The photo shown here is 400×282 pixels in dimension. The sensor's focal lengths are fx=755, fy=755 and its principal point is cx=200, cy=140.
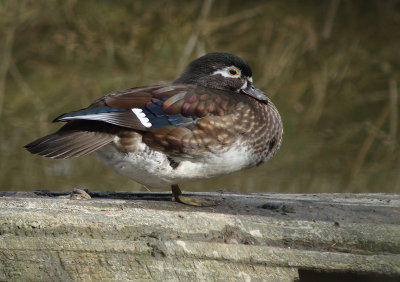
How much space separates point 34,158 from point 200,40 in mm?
2663

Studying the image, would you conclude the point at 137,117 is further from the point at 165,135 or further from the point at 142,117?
the point at 165,135

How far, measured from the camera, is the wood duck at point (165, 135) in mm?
3330

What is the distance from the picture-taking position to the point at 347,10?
1005 centimetres

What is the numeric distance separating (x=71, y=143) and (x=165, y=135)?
416mm

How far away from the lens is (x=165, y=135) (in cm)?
335

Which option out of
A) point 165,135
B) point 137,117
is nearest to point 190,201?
point 165,135

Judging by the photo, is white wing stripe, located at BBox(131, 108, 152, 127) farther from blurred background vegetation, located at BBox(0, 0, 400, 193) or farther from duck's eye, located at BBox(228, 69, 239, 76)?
blurred background vegetation, located at BBox(0, 0, 400, 193)

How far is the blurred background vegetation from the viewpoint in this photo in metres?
6.10

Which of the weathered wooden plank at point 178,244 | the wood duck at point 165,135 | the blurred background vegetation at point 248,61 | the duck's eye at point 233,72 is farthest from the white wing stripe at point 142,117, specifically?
the blurred background vegetation at point 248,61

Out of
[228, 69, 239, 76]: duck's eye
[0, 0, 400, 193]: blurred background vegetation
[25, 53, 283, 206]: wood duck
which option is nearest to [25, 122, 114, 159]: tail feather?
[25, 53, 283, 206]: wood duck

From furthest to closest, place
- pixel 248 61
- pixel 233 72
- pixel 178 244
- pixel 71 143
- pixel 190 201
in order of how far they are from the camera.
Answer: pixel 248 61 → pixel 233 72 → pixel 190 201 → pixel 71 143 → pixel 178 244

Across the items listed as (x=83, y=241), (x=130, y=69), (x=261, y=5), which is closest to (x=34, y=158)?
(x=130, y=69)

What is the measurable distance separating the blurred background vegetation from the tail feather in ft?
7.52

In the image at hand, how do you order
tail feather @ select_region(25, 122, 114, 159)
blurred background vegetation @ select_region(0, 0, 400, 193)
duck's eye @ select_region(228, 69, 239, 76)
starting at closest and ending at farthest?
tail feather @ select_region(25, 122, 114, 159)
duck's eye @ select_region(228, 69, 239, 76)
blurred background vegetation @ select_region(0, 0, 400, 193)
